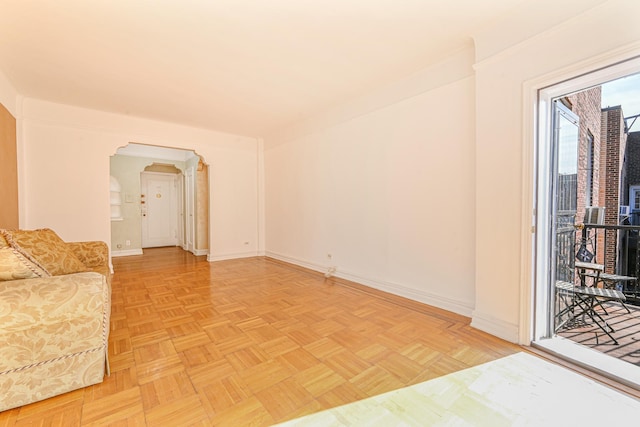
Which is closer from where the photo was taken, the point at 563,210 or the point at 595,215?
the point at 563,210

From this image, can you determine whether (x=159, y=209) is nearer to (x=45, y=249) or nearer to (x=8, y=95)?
(x=8, y=95)

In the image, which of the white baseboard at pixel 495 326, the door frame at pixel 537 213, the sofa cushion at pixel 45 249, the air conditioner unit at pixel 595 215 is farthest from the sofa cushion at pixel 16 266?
the air conditioner unit at pixel 595 215

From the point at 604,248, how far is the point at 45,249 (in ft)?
22.6

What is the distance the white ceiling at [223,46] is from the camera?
2.01 meters

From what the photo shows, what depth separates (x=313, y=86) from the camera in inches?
131

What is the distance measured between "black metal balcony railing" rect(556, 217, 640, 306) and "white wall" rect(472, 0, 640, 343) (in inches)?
23.1

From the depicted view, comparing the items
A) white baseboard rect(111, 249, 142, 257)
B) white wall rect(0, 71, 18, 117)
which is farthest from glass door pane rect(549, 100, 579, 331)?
white baseboard rect(111, 249, 142, 257)

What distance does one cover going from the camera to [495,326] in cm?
217

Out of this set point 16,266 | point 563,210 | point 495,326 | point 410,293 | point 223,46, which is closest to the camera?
point 16,266

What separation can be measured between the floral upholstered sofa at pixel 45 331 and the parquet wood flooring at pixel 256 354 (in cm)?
9

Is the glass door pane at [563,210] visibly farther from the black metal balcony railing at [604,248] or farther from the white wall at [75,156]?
the white wall at [75,156]

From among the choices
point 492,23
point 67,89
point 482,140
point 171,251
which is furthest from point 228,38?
point 171,251

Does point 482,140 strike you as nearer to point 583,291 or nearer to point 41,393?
point 583,291

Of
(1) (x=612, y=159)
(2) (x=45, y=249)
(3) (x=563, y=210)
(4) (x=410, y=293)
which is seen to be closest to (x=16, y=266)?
(2) (x=45, y=249)
